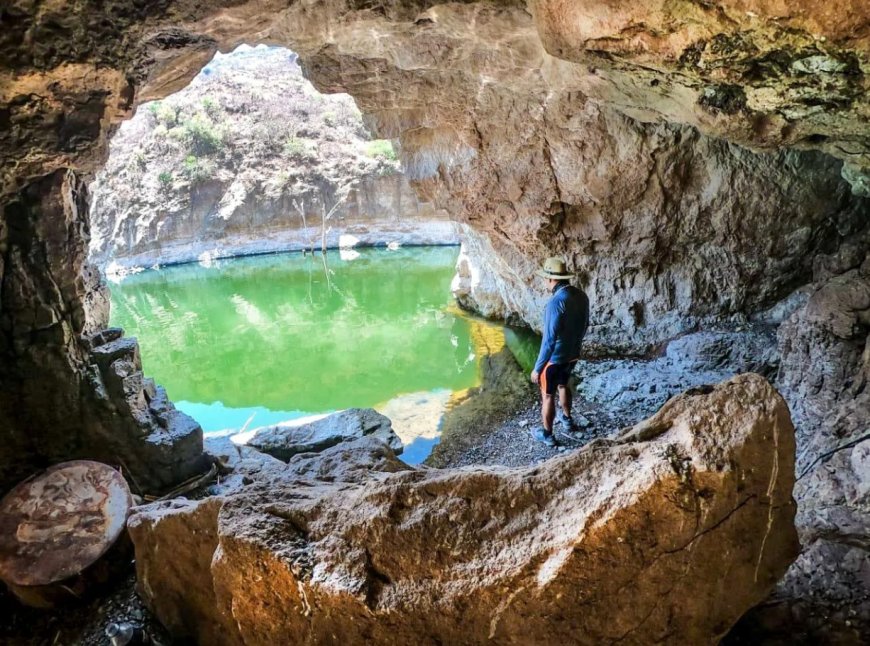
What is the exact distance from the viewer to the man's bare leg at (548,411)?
206 inches

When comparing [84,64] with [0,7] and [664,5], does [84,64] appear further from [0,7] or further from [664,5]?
[664,5]

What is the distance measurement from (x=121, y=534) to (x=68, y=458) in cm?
111

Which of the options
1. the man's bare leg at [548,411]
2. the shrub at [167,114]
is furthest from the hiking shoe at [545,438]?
the shrub at [167,114]

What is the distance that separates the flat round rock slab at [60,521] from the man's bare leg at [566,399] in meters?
3.77

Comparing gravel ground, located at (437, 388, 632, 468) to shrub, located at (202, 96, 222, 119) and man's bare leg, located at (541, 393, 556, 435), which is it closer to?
man's bare leg, located at (541, 393, 556, 435)

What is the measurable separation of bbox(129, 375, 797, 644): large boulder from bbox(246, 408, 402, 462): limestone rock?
4.03 m

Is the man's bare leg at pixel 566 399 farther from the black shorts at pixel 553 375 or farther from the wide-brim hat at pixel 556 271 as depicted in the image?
the wide-brim hat at pixel 556 271

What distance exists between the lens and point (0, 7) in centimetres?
288

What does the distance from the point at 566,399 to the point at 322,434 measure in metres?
2.82

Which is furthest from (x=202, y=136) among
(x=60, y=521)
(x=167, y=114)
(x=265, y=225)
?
(x=60, y=521)

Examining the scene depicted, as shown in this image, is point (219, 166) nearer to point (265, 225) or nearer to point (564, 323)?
point (265, 225)

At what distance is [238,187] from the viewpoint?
2145cm

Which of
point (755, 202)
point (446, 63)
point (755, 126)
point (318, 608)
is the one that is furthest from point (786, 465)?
point (755, 202)

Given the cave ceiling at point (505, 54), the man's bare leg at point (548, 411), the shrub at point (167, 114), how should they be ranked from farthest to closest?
the shrub at point (167, 114) < the man's bare leg at point (548, 411) < the cave ceiling at point (505, 54)
